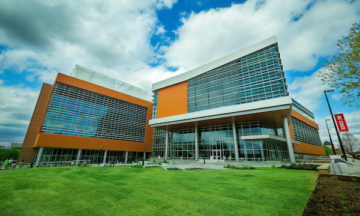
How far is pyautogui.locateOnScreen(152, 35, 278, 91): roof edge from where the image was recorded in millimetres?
28600

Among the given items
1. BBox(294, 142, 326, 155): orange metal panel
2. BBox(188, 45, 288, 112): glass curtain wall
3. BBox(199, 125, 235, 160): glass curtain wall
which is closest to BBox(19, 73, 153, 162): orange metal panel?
BBox(199, 125, 235, 160): glass curtain wall

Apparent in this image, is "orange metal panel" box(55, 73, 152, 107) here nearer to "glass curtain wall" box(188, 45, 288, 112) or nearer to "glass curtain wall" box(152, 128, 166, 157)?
"glass curtain wall" box(152, 128, 166, 157)

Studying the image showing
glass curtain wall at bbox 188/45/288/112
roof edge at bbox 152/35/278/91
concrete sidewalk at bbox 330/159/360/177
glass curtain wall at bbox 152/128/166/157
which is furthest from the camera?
glass curtain wall at bbox 152/128/166/157

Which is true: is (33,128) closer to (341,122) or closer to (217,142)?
(217,142)

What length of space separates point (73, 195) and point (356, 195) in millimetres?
11174

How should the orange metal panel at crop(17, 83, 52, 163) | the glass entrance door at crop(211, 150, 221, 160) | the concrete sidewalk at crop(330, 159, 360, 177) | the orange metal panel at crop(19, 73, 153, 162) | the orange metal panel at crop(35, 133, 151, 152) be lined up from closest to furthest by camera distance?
1. the concrete sidewalk at crop(330, 159, 360, 177)
2. the orange metal panel at crop(35, 133, 151, 152)
3. the orange metal panel at crop(19, 73, 153, 162)
4. the glass entrance door at crop(211, 150, 221, 160)
5. the orange metal panel at crop(17, 83, 52, 163)

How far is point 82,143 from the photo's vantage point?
35.4 meters

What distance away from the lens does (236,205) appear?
199 inches

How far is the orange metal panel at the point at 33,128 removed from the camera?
32.6 meters

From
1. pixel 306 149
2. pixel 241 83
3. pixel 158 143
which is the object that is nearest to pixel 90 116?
pixel 158 143

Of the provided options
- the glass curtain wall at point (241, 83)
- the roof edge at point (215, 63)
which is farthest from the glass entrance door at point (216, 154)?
the roof edge at point (215, 63)

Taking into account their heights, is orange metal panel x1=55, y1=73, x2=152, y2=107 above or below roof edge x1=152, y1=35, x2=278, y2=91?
below

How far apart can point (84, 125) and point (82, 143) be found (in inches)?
164

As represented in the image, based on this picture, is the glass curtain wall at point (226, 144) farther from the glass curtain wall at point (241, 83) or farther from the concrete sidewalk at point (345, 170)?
A: the concrete sidewalk at point (345, 170)
